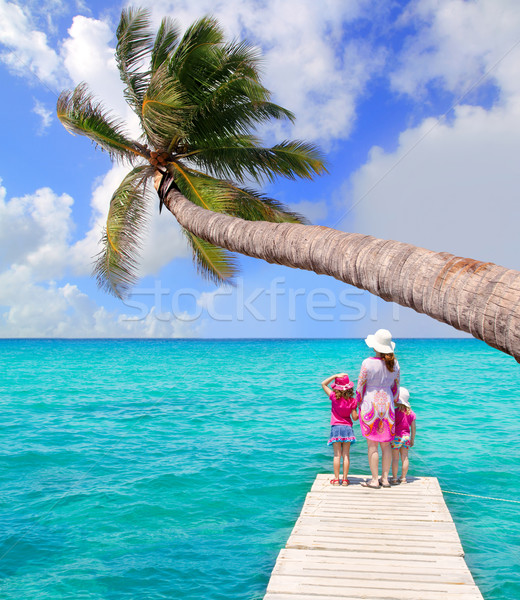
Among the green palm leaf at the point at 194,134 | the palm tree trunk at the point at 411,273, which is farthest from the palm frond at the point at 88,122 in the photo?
the palm tree trunk at the point at 411,273

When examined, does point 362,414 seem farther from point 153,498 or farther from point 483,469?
point 483,469

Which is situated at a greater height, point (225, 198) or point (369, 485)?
point (225, 198)

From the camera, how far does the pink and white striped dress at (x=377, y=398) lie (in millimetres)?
6426

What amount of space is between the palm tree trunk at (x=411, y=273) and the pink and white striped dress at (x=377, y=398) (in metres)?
1.79

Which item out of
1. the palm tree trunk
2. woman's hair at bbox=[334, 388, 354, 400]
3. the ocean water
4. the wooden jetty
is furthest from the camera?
woman's hair at bbox=[334, 388, 354, 400]

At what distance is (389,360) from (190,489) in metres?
5.56

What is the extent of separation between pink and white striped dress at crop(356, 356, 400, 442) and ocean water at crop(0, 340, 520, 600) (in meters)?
2.23

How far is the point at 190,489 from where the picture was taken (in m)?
9.97

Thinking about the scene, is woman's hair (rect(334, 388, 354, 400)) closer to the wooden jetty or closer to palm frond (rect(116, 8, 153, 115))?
the wooden jetty

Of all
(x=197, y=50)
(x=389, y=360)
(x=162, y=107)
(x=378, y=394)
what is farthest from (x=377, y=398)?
(x=197, y=50)

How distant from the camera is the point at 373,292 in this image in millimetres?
4328

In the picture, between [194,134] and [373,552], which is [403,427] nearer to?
[373,552]

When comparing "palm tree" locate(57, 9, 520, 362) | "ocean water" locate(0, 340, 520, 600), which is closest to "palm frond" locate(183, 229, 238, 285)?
"palm tree" locate(57, 9, 520, 362)

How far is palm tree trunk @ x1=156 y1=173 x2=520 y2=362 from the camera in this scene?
113 inches
